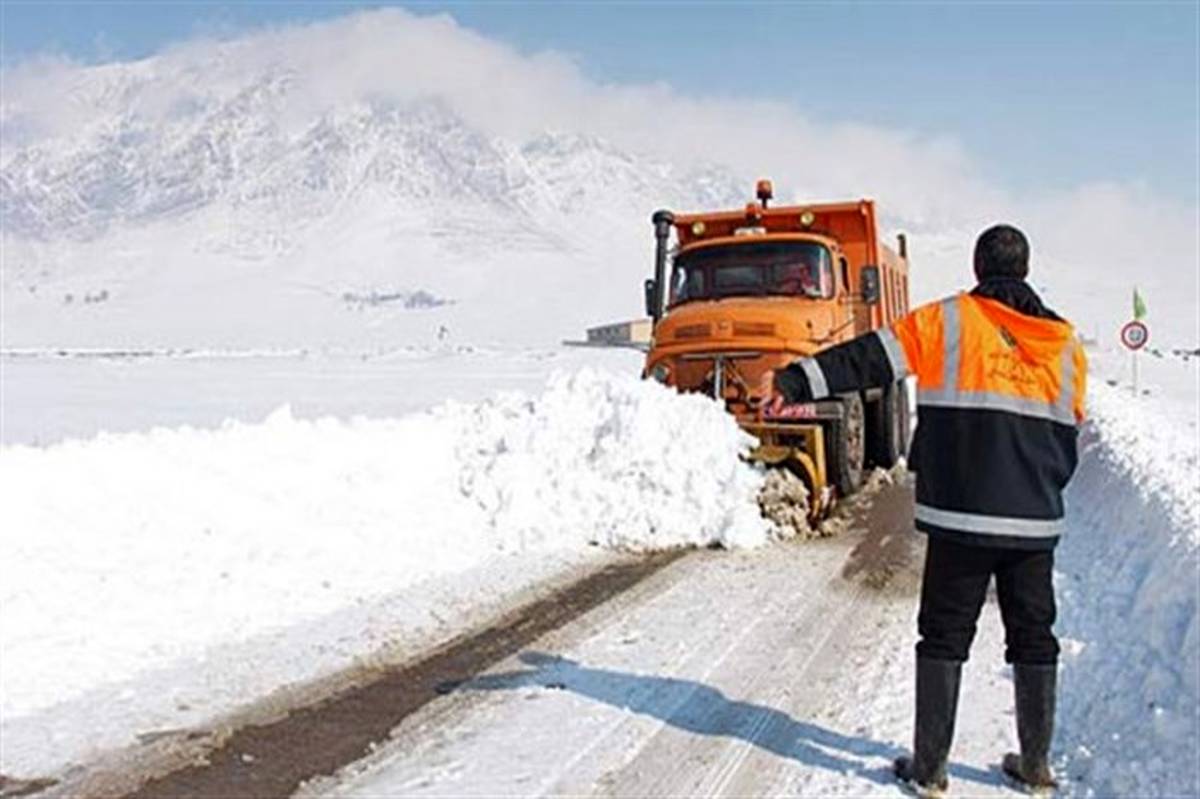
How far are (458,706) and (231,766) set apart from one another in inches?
41.7

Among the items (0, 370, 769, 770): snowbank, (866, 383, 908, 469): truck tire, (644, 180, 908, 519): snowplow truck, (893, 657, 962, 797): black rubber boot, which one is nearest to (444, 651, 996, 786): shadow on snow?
(893, 657, 962, 797): black rubber boot

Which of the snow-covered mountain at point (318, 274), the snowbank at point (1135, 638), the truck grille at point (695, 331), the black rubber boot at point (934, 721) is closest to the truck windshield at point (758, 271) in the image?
the truck grille at point (695, 331)

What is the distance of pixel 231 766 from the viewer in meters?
4.78

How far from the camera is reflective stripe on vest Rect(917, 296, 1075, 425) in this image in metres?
4.11

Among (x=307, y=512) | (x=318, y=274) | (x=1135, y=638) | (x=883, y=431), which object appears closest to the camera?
(x=1135, y=638)

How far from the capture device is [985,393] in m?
4.11

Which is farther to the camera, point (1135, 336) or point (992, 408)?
point (1135, 336)

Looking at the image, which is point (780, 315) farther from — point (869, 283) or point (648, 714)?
point (648, 714)

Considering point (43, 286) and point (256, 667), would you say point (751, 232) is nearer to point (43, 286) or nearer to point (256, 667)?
point (256, 667)

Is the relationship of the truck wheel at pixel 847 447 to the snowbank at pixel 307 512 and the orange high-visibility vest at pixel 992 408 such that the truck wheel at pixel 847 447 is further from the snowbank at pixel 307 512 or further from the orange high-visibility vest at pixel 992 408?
the orange high-visibility vest at pixel 992 408

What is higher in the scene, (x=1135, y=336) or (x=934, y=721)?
(x=1135, y=336)

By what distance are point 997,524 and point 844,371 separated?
71 centimetres

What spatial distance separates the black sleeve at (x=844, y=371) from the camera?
13.9 feet

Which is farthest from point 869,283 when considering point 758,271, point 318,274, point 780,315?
point 318,274
